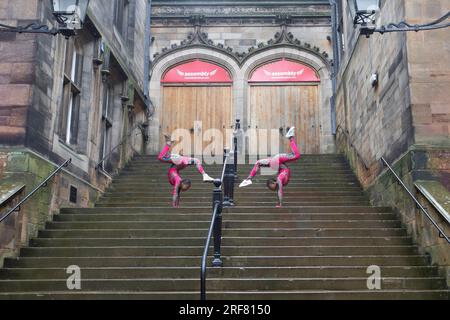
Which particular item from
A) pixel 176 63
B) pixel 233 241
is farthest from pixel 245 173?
pixel 176 63

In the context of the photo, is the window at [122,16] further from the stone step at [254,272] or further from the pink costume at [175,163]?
the stone step at [254,272]

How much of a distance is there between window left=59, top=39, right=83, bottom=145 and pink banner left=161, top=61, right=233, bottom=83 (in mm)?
6012

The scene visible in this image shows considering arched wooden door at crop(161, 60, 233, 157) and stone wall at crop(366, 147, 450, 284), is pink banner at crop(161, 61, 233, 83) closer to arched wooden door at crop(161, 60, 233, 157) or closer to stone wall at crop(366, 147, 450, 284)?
arched wooden door at crop(161, 60, 233, 157)

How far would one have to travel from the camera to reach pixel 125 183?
11414mm

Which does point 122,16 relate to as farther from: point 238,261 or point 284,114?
point 238,261

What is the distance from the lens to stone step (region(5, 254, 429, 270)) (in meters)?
6.64

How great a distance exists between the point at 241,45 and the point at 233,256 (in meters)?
11.1

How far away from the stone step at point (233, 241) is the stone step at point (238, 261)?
1.70ft

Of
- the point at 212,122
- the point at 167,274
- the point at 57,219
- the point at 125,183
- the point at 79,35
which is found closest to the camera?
the point at 167,274

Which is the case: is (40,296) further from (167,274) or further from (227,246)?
(227,246)

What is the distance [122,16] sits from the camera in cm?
1440

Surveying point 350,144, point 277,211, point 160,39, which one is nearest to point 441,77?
point 277,211

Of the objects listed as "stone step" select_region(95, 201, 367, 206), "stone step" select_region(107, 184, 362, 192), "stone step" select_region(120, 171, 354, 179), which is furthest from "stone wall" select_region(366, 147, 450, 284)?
"stone step" select_region(120, 171, 354, 179)

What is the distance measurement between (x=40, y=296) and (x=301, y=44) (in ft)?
42.1
